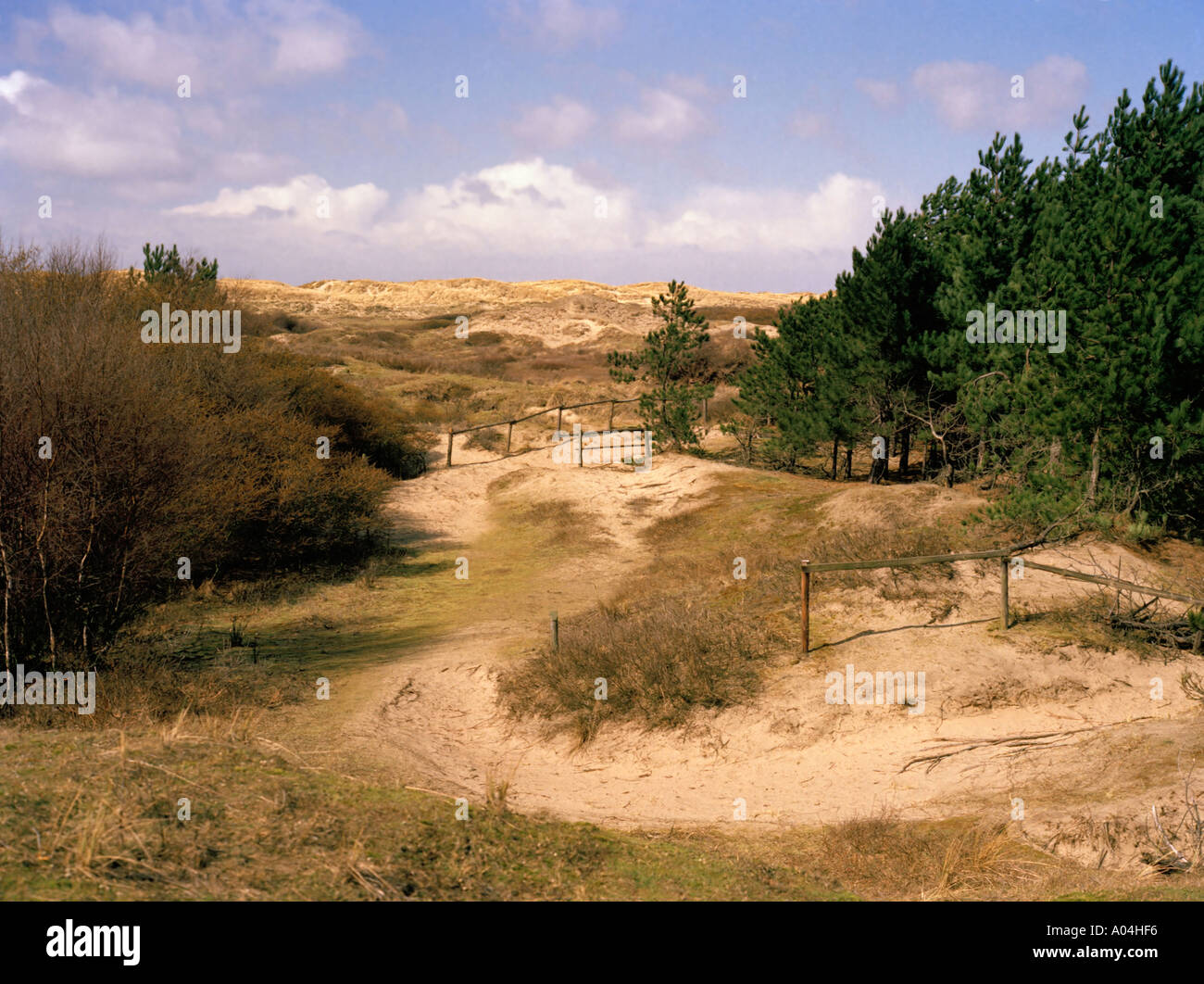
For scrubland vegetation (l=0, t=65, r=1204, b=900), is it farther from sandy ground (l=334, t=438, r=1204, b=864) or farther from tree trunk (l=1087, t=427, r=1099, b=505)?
sandy ground (l=334, t=438, r=1204, b=864)

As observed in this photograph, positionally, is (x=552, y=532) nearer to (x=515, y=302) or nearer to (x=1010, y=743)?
(x=1010, y=743)

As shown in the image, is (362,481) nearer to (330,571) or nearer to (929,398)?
(330,571)

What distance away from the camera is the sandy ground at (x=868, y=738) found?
27.4 feet

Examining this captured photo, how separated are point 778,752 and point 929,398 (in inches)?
605

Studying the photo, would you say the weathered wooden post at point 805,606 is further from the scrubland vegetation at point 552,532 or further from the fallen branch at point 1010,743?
the fallen branch at point 1010,743

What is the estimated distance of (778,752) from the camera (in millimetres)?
9906

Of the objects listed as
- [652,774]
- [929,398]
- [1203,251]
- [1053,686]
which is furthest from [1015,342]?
[652,774]

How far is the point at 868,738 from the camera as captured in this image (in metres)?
9.89

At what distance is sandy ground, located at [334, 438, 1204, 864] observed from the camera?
8344 millimetres

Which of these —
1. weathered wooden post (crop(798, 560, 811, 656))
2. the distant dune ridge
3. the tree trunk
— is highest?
the distant dune ridge

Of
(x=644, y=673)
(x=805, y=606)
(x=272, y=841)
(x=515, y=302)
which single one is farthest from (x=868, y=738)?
(x=515, y=302)

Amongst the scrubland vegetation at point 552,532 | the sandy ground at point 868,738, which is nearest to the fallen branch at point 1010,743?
the sandy ground at point 868,738

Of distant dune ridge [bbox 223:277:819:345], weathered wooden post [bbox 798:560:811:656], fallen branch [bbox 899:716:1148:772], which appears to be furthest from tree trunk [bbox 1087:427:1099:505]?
distant dune ridge [bbox 223:277:819:345]

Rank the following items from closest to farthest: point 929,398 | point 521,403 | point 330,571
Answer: point 330,571 < point 929,398 < point 521,403
